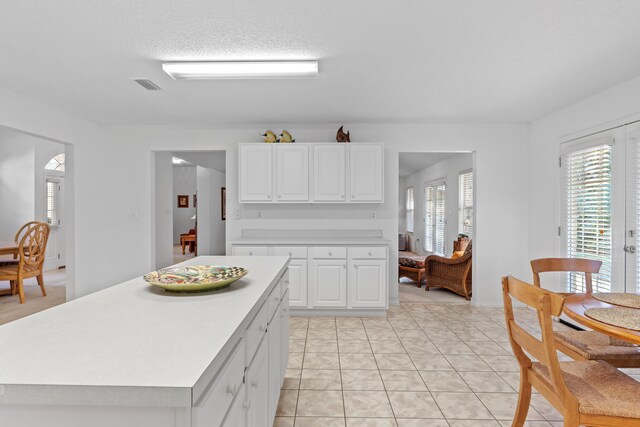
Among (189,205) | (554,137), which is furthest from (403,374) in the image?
(189,205)

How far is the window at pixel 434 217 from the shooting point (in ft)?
24.0

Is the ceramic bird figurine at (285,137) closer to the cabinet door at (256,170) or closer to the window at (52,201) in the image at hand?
the cabinet door at (256,170)

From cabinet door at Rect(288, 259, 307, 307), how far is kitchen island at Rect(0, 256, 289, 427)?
242 cm

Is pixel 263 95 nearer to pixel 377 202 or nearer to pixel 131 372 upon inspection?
pixel 377 202

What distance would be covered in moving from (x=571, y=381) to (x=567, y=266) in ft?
3.98

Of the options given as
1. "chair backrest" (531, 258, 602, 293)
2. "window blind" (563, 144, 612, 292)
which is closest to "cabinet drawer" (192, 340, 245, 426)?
"chair backrest" (531, 258, 602, 293)

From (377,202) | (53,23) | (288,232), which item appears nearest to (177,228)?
(288,232)

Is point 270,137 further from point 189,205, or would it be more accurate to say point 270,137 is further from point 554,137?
point 189,205

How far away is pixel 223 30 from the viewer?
2174mm

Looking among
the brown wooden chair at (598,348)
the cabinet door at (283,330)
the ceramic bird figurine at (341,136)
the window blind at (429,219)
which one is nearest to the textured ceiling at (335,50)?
the ceramic bird figurine at (341,136)

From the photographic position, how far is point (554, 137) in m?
3.90

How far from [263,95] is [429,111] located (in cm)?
193

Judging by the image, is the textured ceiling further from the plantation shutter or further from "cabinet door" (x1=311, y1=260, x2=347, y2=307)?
the plantation shutter

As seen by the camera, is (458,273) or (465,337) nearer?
(465,337)
